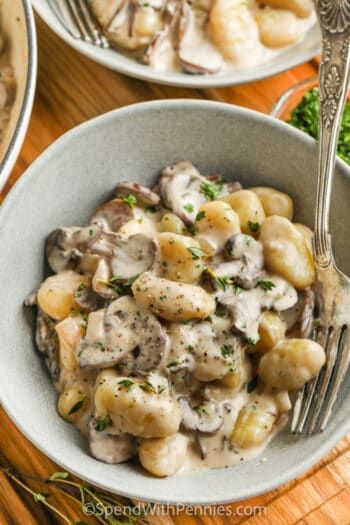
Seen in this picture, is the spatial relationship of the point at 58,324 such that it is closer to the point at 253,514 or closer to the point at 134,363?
the point at 134,363

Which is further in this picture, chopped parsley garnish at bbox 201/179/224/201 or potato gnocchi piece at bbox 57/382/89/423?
chopped parsley garnish at bbox 201/179/224/201

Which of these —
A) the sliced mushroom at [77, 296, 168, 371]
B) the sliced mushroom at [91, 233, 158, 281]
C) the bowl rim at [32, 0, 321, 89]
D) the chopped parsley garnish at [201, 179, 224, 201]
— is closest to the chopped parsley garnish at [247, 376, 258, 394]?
the sliced mushroom at [77, 296, 168, 371]

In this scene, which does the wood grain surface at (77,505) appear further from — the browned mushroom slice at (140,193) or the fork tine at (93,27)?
the browned mushroom slice at (140,193)

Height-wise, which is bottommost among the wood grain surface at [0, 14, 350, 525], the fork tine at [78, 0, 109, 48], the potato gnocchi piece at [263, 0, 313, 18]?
the wood grain surface at [0, 14, 350, 525]

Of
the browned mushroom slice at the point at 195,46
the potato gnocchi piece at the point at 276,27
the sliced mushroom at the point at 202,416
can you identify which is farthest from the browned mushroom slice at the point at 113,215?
the potato gnocchi piece at the point at 276,27

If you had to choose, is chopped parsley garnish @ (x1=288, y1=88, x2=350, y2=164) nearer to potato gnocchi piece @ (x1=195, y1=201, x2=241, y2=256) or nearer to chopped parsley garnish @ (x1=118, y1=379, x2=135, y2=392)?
potato gnocchi piece @ (x1=195, y1=201, x2=241, y2=256)

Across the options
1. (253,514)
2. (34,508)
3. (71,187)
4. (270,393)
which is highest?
(71,187)

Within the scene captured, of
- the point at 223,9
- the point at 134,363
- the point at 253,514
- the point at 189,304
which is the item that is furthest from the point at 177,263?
the point at 223,9
